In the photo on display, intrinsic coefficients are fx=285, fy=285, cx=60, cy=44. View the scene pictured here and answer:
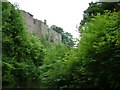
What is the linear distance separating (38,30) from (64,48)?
117 feet

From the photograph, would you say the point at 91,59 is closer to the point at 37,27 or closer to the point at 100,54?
the point at 100,54

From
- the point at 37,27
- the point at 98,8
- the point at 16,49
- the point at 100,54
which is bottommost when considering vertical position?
the point at 100,54

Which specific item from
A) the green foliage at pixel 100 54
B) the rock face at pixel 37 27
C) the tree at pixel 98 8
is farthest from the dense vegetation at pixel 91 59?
the rock face at pixel 37 27

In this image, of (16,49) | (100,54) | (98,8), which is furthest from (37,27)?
(100,54)

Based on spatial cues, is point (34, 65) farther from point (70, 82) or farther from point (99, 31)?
point (99, 31)

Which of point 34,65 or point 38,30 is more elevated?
point 38,30

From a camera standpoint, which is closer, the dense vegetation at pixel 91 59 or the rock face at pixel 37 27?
the dense vegetation at pixel 91 59

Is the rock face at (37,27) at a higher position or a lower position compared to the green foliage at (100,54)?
higher

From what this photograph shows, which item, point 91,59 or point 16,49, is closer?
point 91,59

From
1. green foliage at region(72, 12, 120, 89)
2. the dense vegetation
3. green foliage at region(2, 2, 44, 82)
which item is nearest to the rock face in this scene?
green foliage at region(2, 2, 44, 82)

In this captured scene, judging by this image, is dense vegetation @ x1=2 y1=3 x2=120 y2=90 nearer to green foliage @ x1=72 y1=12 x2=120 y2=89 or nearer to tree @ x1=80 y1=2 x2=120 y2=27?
green foliage @ x1=72 y1=12 x2=120 y2=89

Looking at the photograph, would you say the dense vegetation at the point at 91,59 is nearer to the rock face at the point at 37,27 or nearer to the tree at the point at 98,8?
the tree at the point at 98,8

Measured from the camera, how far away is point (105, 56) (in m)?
13.8

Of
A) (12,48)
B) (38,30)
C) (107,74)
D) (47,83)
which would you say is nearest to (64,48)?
(47,83)
